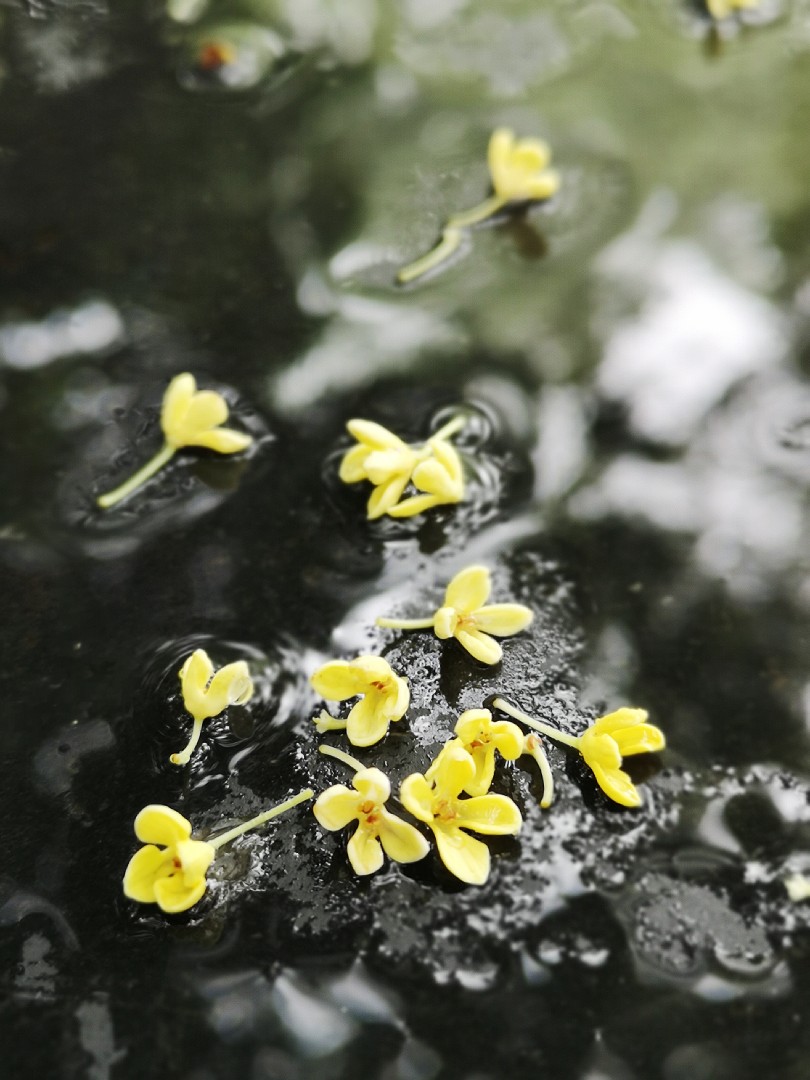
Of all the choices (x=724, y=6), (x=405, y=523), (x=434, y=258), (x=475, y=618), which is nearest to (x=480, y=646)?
(x=475, y=618)

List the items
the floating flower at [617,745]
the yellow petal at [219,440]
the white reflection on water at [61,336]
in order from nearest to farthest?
the floating flower at [617,745], the yellow petal at [219,440], the white reflection on water at [61,336]

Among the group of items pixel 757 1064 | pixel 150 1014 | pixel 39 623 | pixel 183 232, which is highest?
pixel 183 232

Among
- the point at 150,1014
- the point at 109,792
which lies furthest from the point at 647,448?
the point at 150,1014

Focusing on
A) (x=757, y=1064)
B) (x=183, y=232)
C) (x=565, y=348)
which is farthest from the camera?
(x=183, y=232)

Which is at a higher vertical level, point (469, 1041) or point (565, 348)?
point (565, 348)

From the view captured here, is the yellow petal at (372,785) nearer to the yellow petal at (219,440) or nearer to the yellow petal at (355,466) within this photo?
the yellow petal at (355,466)

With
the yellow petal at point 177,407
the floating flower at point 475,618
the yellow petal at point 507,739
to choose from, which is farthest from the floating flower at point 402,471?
the yellow petal at point 507,739

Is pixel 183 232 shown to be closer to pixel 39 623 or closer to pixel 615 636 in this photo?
pixel 39 623

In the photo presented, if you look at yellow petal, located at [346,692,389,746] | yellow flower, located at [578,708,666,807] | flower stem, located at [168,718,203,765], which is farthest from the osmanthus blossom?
yellow flower, located at [578,708,666,807]
